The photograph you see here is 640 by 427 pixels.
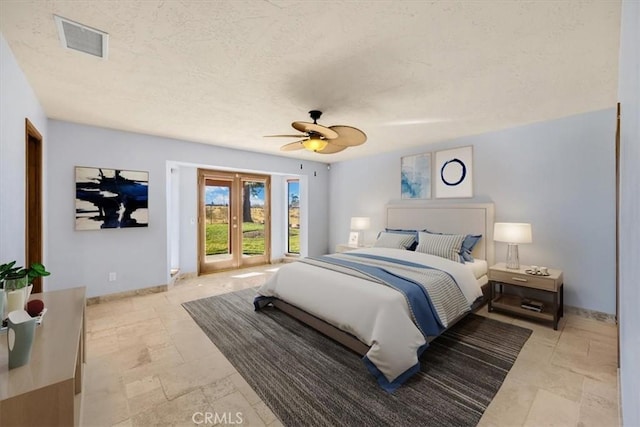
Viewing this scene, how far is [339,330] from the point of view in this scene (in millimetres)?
2479

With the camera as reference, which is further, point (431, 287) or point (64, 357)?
point (431, 287)

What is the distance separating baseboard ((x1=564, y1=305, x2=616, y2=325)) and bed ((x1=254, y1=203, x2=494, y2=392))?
0.89 metres

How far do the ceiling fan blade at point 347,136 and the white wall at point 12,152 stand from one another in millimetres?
2401

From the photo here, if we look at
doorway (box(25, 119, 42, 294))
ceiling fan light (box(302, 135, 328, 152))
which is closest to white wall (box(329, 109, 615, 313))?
ceiling fan light (box(302, 135, 328, 152))

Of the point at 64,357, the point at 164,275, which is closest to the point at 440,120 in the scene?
the point at 64,357

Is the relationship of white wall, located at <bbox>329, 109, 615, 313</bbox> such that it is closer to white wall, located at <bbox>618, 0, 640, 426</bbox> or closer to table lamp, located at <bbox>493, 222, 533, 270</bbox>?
table lamp, located at <bbox>493, 222, 533, 270</bbox>

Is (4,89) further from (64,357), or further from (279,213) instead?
(279,213)

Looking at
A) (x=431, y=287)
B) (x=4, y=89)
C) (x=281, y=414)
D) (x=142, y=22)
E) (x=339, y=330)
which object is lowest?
(x=281, y=414)

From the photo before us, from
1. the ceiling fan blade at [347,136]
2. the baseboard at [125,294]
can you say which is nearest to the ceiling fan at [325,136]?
the ceiling fan blade at [347,136]

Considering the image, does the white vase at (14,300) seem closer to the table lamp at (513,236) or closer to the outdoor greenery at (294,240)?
the table lamp at (513,236)

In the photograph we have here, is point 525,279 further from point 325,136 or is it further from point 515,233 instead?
point 325,136

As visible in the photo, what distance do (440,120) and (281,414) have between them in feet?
11.5

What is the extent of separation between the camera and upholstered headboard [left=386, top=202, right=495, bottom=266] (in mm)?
3766

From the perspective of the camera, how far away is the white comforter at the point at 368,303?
1.99 metres
